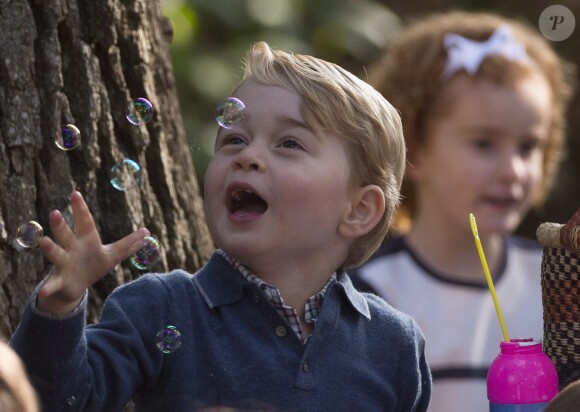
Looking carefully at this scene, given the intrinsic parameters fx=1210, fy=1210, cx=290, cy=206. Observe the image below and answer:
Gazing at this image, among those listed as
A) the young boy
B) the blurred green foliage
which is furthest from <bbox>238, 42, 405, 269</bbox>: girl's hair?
the blurred green foliage

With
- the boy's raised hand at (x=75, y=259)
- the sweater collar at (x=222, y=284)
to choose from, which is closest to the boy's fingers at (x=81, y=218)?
the boy's raised hand at (x=75, y=259)

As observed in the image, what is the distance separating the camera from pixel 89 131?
110 inches

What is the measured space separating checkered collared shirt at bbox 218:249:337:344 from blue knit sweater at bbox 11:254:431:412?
17 mm

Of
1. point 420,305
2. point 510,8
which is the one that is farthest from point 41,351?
point 510,8

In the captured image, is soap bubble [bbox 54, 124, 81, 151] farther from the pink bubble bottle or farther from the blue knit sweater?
the pink bubble bottle

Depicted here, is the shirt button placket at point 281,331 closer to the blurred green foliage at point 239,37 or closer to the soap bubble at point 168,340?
the soap bubble at point 168,340

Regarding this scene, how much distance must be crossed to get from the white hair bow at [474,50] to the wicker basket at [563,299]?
5.46 ft

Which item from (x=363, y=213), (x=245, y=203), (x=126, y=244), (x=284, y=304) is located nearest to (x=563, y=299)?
(x=363, y=213)

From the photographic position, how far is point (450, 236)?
3916 millimetres

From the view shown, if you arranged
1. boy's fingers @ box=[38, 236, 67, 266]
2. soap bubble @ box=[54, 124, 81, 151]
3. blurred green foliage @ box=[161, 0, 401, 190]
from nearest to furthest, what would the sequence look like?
1. boy's fingers @ box=[38, 236, 67, 266]
2. soap bubble @ box=[54, 124, 81, 151]
3. blurred green foliage @ box=[161, 0, 401, 190]

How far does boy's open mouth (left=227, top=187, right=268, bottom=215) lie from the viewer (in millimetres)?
2357

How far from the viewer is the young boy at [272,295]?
2168 millimetres

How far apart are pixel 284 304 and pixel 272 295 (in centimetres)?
3

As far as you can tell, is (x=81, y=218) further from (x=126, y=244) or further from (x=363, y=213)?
(x=363, y=213)
